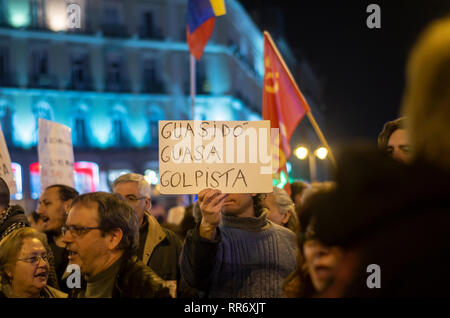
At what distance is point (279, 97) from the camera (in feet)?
23.4

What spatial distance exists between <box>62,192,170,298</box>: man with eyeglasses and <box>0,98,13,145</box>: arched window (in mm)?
34022

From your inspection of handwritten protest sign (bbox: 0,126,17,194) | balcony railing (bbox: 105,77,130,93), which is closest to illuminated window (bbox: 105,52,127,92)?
balcony railing (bbox: 105,77,130,93)

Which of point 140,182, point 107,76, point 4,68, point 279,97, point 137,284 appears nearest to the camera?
point 137,284

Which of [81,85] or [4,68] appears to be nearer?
[4,68]

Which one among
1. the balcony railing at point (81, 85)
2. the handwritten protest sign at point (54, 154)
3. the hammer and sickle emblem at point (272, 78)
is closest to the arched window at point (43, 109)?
the balcony railing at point (81, 85)

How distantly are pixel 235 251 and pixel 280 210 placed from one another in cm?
165

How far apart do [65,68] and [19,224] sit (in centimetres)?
3559

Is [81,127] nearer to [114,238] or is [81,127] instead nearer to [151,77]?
[151,77]

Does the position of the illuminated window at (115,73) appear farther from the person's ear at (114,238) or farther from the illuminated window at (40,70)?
the person's ear at (114,238)

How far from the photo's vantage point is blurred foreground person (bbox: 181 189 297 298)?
10.5 feet

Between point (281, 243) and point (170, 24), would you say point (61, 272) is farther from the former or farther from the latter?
point (170, 24)

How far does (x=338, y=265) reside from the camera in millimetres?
1599

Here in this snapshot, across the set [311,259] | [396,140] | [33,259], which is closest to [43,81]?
[33,259]
